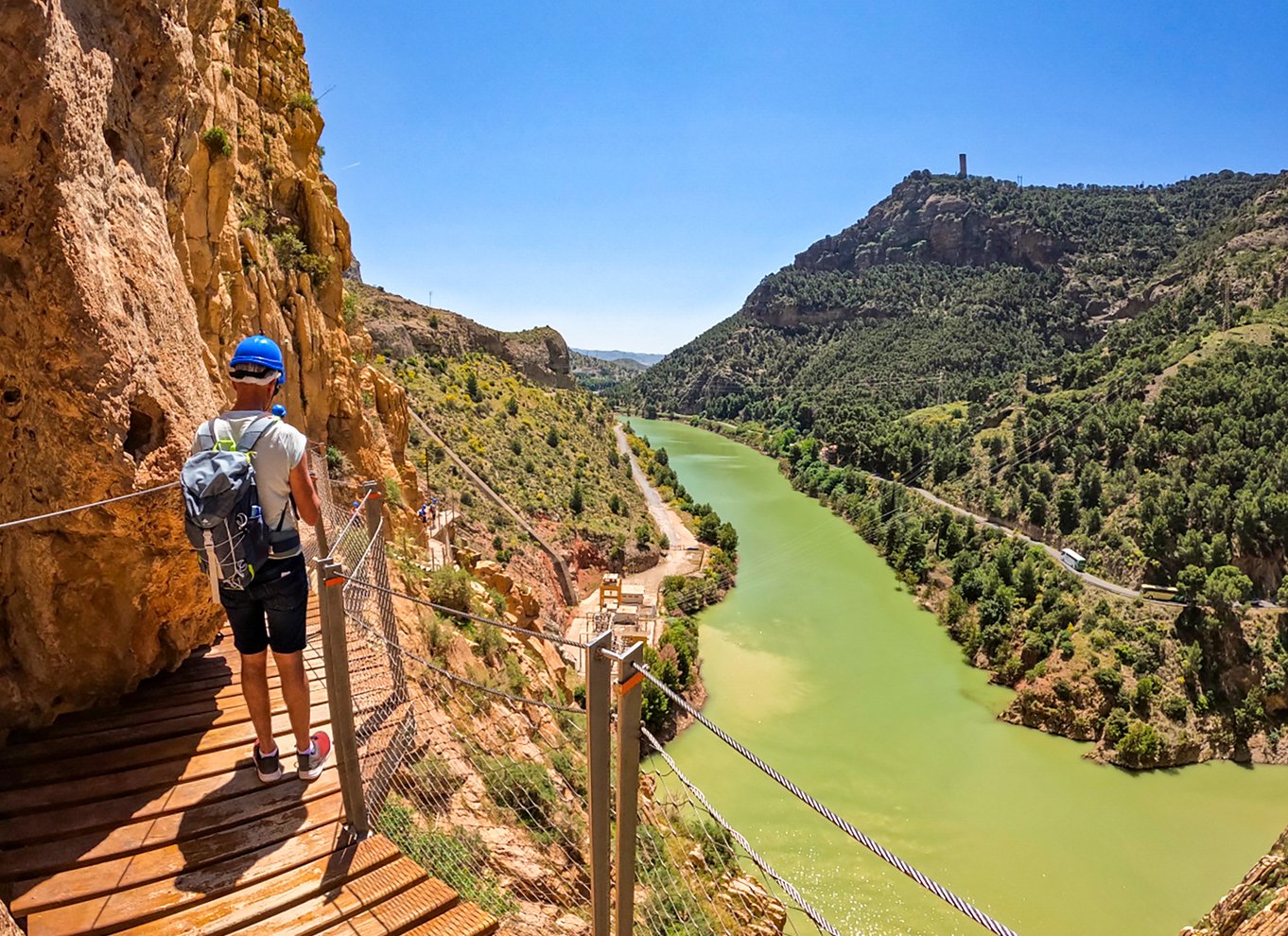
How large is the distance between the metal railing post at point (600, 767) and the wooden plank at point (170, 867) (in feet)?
4.96

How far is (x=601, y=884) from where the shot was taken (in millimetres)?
2408

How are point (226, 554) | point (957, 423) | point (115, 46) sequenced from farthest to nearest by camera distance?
point (957, 423), point (115, 46), point (226, 554)

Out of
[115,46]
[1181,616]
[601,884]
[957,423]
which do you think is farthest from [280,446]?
[957,423]

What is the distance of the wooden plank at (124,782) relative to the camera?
3002mm

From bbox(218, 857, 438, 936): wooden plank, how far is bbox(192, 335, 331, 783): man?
760 millimetres

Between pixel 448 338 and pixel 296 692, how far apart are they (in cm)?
4050

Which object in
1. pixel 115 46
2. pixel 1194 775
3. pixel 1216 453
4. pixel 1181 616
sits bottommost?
pixel 1194 775

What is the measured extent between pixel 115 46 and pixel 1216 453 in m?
39.7

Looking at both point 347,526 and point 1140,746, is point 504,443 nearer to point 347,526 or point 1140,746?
point 1140,746

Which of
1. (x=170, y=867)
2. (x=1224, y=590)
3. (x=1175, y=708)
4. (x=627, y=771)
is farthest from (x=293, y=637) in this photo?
(x=1224, y=590)

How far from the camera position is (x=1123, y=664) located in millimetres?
23734

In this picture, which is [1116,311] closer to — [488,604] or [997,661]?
[997,661]

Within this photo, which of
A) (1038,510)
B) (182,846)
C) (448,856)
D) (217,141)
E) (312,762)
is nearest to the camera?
(182,846)

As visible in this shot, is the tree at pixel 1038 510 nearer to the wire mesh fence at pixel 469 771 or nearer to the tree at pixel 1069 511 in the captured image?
the tree at pixel 1069 511
